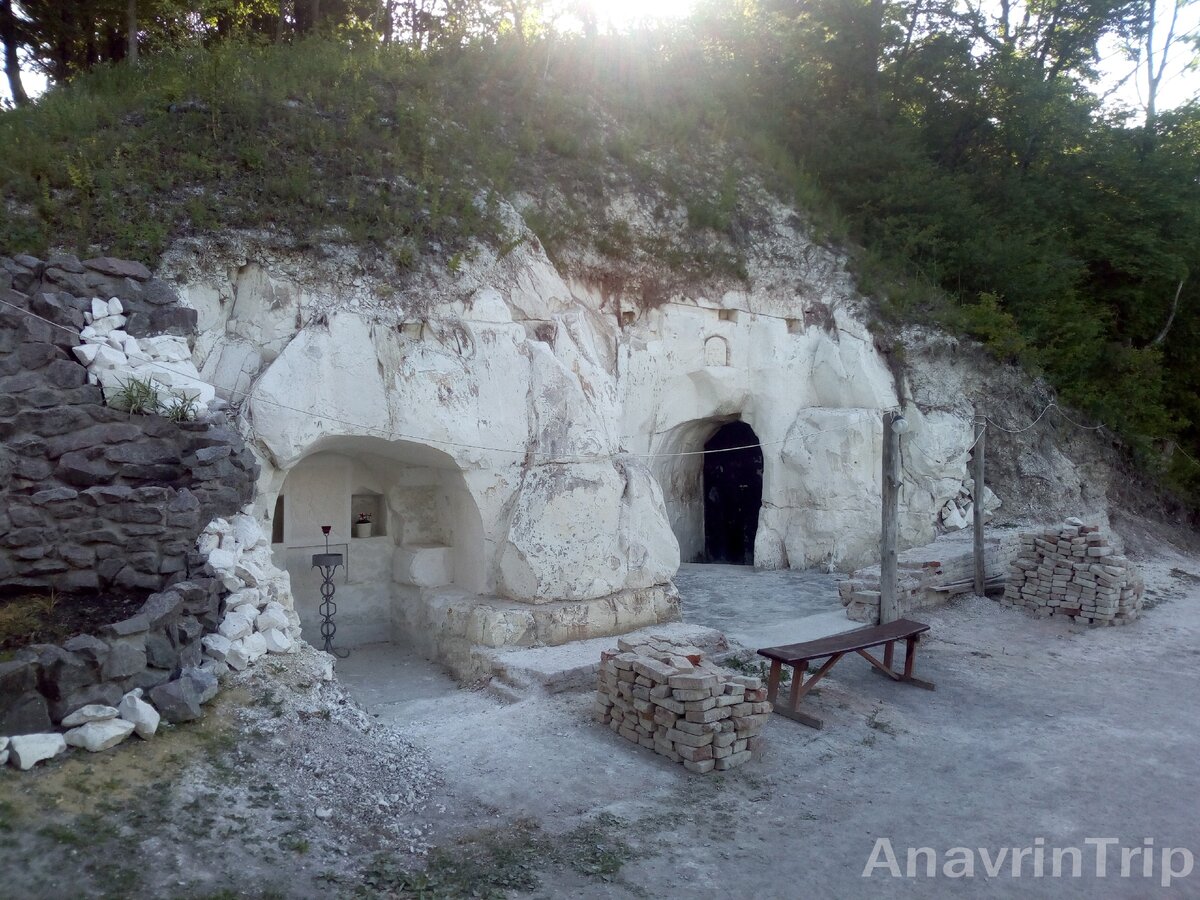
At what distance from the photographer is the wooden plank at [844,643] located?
755 centimetres

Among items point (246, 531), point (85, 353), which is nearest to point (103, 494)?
point (246, 531)

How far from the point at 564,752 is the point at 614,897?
6.40 ft

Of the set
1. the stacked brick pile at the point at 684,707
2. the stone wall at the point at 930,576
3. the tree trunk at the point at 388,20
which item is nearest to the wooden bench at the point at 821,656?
the stacked brick pile at the point at 684,707

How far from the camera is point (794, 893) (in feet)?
16.0

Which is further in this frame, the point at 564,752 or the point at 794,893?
the point at 564,752

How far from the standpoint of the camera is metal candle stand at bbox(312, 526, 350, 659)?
8742mm

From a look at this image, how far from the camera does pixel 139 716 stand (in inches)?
207

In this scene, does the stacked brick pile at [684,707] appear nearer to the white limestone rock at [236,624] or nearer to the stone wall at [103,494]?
the white limestone rock at [236,624]

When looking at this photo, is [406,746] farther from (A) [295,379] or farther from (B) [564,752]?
(A) [295,379]

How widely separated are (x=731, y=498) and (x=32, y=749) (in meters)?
11.9

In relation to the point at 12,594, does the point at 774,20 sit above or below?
above

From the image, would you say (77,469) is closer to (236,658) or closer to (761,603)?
(236,658)

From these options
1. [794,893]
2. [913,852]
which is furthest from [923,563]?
[794,893]

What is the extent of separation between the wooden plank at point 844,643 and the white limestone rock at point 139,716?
15.2 ft
